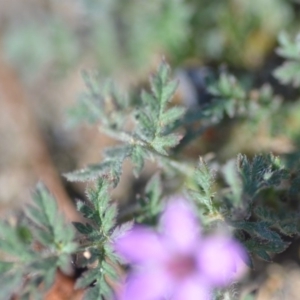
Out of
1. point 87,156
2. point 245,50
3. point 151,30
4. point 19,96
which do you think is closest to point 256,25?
point 245,50

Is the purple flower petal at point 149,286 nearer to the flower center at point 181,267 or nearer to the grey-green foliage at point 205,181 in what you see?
the flower center at point 181,267

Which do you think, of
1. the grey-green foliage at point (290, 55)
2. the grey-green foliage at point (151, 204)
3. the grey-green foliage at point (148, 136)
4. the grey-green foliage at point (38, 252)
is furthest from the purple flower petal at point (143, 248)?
the grey-green foliage at point (290, 55)

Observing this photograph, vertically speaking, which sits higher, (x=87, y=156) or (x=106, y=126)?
(x=106, y=126)

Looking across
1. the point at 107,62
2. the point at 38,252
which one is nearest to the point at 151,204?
the point at 38,252

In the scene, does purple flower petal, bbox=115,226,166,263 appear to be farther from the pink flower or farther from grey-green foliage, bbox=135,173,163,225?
grey-green foliage, bbox=135,173,163,225

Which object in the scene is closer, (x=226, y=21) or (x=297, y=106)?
(x=297, y=106)

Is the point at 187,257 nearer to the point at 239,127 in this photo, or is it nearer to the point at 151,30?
the point at 239,127

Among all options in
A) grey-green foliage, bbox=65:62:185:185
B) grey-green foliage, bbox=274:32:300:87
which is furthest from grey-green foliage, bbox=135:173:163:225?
grey-green foliage, bbox=274:32:300:87
